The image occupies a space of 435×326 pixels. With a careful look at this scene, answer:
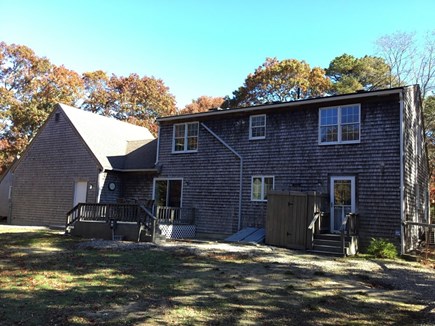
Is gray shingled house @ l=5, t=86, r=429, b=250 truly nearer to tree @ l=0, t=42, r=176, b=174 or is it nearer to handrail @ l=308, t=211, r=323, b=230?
handrail @ l=308, t=211, r=323, b=230

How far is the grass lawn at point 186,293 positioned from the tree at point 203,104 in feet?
117

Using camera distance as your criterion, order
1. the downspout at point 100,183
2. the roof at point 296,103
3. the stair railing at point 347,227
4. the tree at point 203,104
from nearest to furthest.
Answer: the stair railing at point 347,227 < the roof at point 296,103 < the downspout at point 100,183 < the tree at point 203,104

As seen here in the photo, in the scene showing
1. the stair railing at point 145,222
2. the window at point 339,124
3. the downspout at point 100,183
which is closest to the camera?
the stair railing at point 145,222

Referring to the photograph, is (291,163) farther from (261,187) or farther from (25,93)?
(25,93)

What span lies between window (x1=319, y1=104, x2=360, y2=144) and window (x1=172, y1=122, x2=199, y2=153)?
6329mm

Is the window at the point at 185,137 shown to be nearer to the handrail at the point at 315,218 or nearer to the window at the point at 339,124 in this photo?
the window at the point at 339,124

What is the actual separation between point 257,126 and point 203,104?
1152 inches

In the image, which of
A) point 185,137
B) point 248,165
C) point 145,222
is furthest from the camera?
point 185,137

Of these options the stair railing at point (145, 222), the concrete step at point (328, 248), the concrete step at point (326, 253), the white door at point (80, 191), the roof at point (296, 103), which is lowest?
the concrete step at point (326, 253)

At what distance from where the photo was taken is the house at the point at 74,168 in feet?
66.2

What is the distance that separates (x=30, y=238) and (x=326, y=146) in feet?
39.0

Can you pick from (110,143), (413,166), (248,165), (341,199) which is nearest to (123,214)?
(248,165)

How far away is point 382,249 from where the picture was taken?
12.4 metres

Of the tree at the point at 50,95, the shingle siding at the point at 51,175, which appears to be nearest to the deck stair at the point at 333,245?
the shingle siding at the point at 51,175
